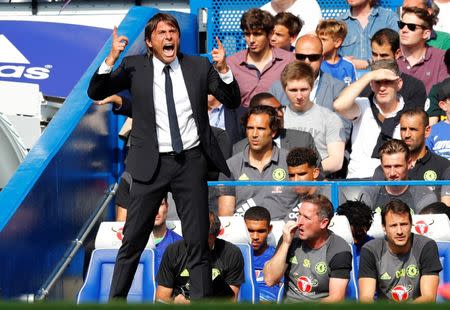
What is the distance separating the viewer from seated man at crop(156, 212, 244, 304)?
8.27 meters

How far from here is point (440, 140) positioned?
10469 mm

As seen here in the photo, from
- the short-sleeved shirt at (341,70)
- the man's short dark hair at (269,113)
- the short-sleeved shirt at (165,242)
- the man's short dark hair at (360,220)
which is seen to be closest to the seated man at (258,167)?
the man's short dark hair at (269,113)

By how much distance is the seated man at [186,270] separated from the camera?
8273 mm

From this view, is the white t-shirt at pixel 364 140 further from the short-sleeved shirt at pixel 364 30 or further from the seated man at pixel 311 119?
the short-sleeved shirt at pixel 364 30

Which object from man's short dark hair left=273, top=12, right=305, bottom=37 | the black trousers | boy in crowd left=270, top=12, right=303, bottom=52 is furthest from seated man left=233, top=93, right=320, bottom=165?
the black trousers

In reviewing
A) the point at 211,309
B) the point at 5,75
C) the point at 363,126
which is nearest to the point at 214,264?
the point at 363,126

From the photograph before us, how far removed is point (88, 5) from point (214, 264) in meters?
7.96

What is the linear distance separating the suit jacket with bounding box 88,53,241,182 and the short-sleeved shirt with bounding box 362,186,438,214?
201cm

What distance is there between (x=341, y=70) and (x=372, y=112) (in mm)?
1123

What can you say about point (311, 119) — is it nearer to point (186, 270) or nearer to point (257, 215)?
point (257, 215)

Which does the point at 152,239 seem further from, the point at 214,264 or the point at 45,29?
the point at 45,29

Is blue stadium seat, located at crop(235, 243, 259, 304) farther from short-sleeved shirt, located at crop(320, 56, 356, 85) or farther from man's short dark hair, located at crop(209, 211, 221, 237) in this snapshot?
short-sleeved shirt, located at crop(320, 56, 356, 85)

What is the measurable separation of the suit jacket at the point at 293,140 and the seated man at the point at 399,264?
1691mm

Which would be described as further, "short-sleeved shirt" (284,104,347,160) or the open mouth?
"short-sleeved shirt" (284,104,347,160)
